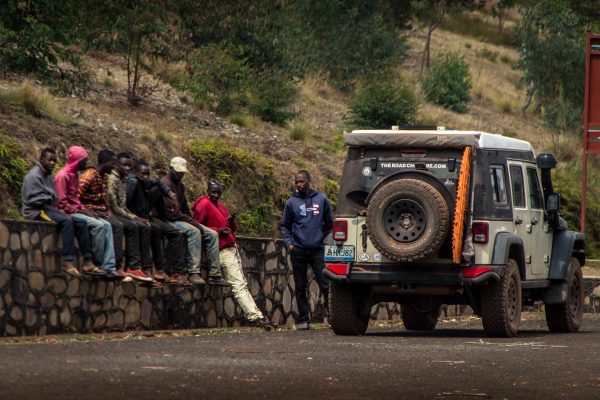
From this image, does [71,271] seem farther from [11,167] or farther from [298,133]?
[298,133]

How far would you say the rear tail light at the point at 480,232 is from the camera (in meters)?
16.2

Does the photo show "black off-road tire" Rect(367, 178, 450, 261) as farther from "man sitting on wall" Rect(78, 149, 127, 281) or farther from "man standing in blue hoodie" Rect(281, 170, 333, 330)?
"man sitting on wall" Rect(78, 149, 127, 281)

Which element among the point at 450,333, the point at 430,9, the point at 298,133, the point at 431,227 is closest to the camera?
the point at 431,227

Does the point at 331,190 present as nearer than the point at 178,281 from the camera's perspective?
No

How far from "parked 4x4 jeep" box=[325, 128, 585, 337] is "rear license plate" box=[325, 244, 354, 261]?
1cm

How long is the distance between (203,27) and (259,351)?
2241 centimetres

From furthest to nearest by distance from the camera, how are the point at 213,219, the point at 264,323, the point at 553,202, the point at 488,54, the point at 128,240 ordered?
the point at 488,54 → the point at 553,202 → the point at 213,219 → the point at 264,323 → the point at 128,240

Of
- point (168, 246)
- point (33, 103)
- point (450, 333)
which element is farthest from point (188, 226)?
point (33, 103)

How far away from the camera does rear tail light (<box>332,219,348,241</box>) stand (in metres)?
16.6

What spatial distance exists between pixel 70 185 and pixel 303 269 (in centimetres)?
408

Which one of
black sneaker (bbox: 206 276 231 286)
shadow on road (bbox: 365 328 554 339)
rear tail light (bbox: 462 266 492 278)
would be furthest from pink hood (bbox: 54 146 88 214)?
rear tail light (bbox: 462 266 492 278)

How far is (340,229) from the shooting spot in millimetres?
16672

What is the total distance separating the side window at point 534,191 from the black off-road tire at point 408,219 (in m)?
2.27

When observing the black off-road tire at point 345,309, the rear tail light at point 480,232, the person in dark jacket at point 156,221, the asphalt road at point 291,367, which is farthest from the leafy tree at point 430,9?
the asphalt road at point 291,367
